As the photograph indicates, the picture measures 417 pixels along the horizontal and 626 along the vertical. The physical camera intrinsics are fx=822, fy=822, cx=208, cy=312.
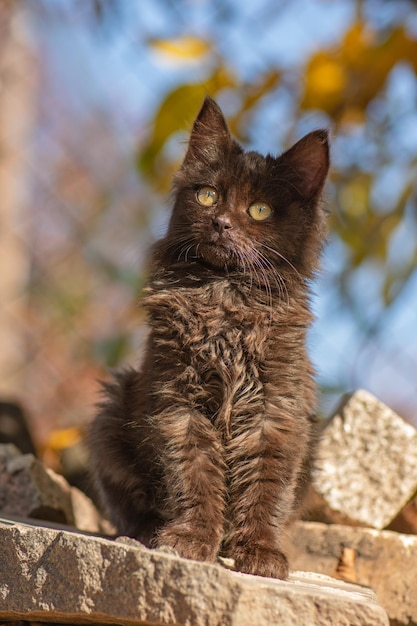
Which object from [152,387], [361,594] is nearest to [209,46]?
[152,387]

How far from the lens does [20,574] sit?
2.04 m

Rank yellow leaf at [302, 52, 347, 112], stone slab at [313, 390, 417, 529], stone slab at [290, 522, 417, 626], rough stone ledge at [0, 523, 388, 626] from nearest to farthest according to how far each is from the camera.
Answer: rough stone ledge at [0, 523, 388, 626], stone slab at [290, 522, 417, 626], stone slab at [313, 390, 417, 529], yellow leaf at [302, 52, 347, 112]

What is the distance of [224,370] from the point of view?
7.70 ft

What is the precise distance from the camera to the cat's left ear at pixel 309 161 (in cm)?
259

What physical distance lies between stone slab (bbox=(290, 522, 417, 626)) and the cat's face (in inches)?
40.2

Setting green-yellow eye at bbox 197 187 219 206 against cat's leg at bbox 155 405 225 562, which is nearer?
cat's leg at bbox 155 405 225 562

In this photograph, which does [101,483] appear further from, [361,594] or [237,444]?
[361,594]

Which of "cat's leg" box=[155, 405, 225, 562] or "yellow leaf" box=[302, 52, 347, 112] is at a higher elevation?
"yellow leaf" box=[302, 52, 347, 112]

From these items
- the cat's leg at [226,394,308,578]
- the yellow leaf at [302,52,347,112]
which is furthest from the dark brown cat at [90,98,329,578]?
the yellow leaf at [302,52,347,112]

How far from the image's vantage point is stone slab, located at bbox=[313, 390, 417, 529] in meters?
3.04

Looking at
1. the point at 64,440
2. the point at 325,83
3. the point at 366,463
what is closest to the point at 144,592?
the point at 366,463

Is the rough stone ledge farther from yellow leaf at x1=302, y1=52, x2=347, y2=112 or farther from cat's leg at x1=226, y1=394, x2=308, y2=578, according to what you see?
yellow leaf at x1=302, y1=52, x2=347, y2=112

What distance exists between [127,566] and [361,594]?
2.16ft

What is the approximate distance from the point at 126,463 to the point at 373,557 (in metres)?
0.95
